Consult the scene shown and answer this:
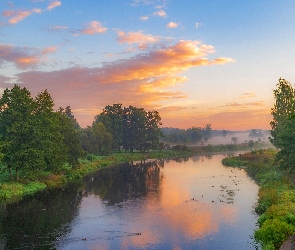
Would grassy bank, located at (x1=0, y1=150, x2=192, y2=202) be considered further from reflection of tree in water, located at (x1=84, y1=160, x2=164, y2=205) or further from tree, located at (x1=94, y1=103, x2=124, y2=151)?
tree, located at (x1=94, y1=103, x2=124, y2=151)

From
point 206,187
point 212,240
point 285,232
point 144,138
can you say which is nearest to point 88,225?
point 212,240

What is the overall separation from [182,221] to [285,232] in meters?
13.4

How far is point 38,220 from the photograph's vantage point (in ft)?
133

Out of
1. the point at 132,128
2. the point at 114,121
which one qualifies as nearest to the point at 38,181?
the point at 114,121

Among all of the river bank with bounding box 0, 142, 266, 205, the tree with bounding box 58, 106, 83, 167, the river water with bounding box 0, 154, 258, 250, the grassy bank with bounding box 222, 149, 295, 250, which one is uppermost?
the tree with bounding box 58, 106, 83, 167

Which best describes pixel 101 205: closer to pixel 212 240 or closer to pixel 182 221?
pixel 182 221

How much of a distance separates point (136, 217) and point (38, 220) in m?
13.1

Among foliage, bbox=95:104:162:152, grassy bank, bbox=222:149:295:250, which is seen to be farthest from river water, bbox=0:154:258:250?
foliage, bbox=95:104:162:152

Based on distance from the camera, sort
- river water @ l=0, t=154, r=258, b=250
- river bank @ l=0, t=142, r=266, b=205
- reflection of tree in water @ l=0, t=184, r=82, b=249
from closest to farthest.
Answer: river water @ l=0, t=154, r=258, b=250
reflection of tree in water @ l=0, t=184, r=82, b=249
river bank @ l=0, t=142, r=266, b=205

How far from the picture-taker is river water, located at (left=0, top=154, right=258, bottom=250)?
32344mm

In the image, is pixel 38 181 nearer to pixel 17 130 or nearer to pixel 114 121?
pixel 17 130

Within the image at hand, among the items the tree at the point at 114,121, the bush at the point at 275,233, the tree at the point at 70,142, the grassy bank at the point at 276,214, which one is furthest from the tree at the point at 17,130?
the tree at the point at 114,121

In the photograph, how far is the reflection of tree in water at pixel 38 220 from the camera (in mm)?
32531

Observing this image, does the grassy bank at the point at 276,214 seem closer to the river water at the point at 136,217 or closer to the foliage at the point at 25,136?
the river water at the point at 136,217
